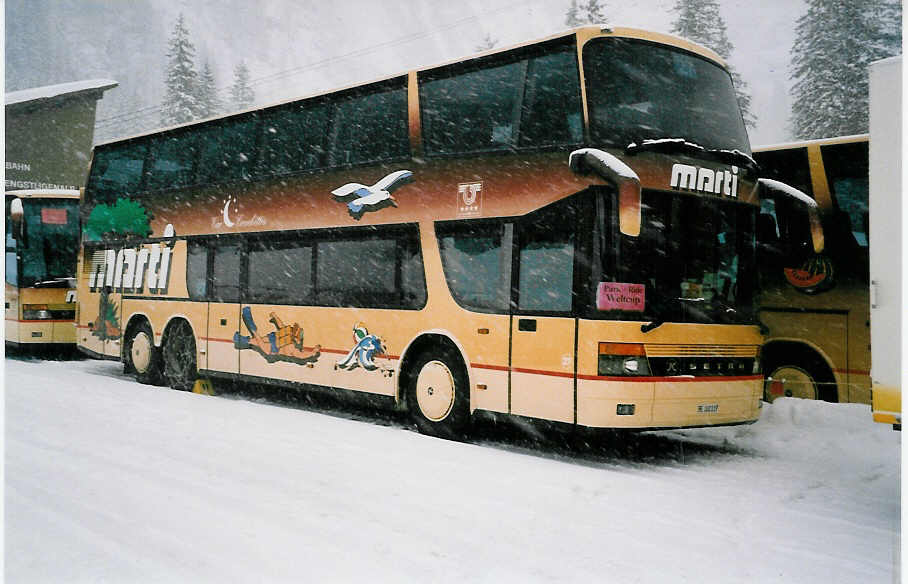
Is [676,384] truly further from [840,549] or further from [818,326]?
[818,326]

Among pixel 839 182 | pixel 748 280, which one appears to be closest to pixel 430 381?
pixel 748 280

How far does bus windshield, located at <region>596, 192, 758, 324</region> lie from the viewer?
305 inches

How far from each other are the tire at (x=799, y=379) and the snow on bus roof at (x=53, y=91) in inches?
1046

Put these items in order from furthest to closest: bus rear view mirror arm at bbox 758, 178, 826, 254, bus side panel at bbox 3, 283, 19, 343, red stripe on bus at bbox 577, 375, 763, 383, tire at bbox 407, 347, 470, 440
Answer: bus side panel at bbox 3, 283, 19, 343 < tire at bbox 407, 347, 470, 440 < bus rear view mirror arm at bbox 758, 178, 826, 254 < red stripe on bus at bbox 577, 375, 763, 383

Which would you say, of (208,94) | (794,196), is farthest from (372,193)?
(208,94)

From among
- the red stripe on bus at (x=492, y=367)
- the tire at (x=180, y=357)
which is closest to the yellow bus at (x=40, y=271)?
the tire at (x=180, y=357)

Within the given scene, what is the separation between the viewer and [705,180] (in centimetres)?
820

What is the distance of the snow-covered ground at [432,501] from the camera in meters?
4.70

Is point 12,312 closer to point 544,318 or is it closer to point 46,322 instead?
point 46,322

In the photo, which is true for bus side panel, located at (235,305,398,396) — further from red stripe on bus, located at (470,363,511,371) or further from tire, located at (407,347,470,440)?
red stripe on bus, located at (470,363,511,371)

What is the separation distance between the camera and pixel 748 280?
28.4 feet

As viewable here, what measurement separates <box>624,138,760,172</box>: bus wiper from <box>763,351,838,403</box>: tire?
147 inches

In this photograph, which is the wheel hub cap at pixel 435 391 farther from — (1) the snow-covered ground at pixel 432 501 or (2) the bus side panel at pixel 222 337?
(2) the bus side panel at pixel 222 337

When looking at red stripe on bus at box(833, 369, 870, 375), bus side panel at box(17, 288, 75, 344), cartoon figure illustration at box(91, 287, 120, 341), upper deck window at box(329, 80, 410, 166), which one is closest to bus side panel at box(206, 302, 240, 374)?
cartoon figure illustration at box(91, 287, 120, 341)
